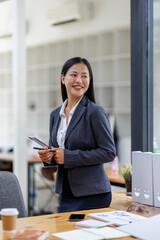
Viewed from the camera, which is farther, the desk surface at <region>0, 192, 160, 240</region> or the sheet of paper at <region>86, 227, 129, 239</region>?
the desk surface at <region>0, 192, 160, 240</region>

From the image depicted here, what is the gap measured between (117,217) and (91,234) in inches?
12.5

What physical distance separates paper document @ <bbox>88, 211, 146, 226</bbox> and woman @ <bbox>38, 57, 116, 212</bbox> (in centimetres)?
30

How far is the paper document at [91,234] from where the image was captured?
5.72 feet

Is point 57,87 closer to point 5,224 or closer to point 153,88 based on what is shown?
point 153,88

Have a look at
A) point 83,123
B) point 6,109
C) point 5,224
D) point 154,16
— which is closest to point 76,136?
point 83,123

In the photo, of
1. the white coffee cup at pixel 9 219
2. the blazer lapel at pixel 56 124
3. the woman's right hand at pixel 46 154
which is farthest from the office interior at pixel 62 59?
the white coffee cup at pixel 9 219

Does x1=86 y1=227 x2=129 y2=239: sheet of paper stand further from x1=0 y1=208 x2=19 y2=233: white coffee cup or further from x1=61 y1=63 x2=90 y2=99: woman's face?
x1=61 y1=63 x2=90 y2=99: woman's face

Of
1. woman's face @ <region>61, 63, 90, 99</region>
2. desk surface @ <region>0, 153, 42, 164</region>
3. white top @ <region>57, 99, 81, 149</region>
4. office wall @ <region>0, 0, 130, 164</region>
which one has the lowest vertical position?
desk surface @ <region>0, 153, 42, 164</region>

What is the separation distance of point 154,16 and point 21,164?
86.8 inches

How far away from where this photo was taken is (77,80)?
2.55m

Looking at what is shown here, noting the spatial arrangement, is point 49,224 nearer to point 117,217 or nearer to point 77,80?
point 117,217

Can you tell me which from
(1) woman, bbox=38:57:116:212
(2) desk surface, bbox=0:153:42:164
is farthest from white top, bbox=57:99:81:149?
(2) desk surface, bbox=0:153:42:164

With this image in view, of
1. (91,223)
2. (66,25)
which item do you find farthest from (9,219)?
(66,25)

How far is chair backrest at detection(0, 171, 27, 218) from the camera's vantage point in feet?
7.65
